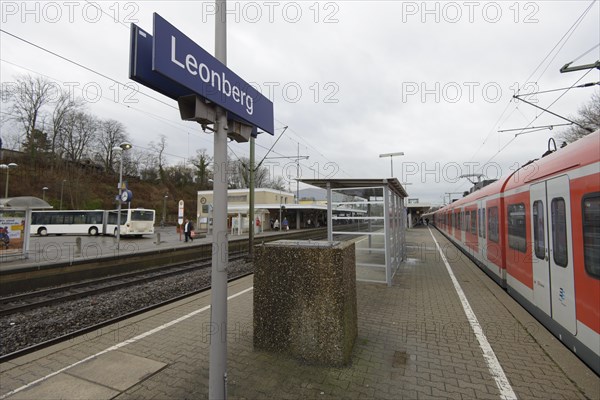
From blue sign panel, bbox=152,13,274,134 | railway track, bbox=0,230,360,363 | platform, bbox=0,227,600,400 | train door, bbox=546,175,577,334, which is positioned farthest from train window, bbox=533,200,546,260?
railway track, bbox=0,230,360,363

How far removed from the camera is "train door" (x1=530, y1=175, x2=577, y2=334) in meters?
3.85

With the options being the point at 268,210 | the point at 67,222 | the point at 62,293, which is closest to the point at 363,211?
the point at 62,293

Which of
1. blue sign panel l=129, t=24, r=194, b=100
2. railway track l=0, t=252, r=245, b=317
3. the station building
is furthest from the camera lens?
the station building

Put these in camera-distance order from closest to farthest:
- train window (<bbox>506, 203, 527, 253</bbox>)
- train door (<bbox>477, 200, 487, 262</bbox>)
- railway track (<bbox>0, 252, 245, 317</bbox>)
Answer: train window (<bbox>506, 203, 527, 253</bbox>) < railway track (<bbox>0, 252, 245, 317</bbox>) < train door (<bbox>477, 200, 487, 262</bbox>)

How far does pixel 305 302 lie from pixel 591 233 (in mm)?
3325

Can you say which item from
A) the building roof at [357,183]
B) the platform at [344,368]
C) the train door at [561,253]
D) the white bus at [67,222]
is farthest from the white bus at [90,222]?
the train door at [561,253]

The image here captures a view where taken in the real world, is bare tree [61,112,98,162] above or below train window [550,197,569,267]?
above

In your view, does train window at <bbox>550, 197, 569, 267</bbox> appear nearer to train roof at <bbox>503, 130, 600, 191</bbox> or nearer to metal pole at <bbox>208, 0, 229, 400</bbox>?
train roof at <bbox>503, 130, 600, 191</bbox>

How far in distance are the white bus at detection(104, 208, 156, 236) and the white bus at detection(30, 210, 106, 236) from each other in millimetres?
1248

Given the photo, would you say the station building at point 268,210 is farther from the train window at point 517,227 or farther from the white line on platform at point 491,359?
the white line on platform at point 491,359

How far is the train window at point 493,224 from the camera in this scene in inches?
317

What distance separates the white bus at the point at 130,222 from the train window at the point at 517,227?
27.5 metres

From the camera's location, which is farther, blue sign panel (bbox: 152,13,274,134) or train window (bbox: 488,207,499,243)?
train window (bbox: 488,207,499,243)

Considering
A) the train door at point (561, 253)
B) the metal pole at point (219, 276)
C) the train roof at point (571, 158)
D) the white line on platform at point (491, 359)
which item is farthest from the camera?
the train door at point (561, 253)
